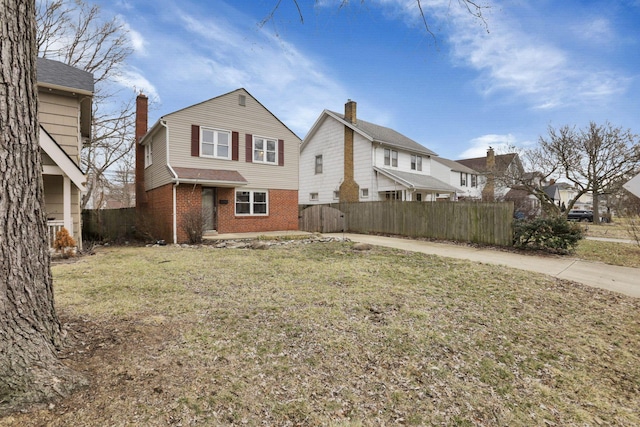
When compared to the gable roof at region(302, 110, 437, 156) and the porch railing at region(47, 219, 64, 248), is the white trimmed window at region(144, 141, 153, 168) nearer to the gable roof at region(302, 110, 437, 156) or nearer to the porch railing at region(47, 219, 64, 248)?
the porch railing at region(47, 219, 64, 248)

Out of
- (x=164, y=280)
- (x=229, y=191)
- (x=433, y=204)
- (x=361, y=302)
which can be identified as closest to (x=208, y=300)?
(x=164, y=280)

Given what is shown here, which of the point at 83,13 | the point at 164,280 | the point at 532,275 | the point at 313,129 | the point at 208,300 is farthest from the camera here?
the point at 313,129

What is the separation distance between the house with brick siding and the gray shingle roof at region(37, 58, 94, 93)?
3.00 m

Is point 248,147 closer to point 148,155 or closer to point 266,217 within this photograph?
point 266,217

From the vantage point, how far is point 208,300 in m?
4.67

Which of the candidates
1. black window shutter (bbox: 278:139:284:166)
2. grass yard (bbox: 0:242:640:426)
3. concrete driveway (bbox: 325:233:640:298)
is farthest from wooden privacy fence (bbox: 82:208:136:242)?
concrete driveway (bbox: 325:233:640:298)

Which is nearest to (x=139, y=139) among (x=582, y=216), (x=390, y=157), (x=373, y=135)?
(x=373, y=135)

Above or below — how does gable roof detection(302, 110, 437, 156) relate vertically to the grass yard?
above

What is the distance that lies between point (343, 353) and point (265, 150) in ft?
44.4

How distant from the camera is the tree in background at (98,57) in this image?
55.4 ft

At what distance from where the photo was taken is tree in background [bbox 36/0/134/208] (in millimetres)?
16891

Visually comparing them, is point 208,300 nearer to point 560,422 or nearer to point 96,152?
point 560,422

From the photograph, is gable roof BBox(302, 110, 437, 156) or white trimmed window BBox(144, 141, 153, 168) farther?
gable roof BBox(302, 110, 437, 156)

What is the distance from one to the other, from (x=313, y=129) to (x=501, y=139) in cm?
1422
